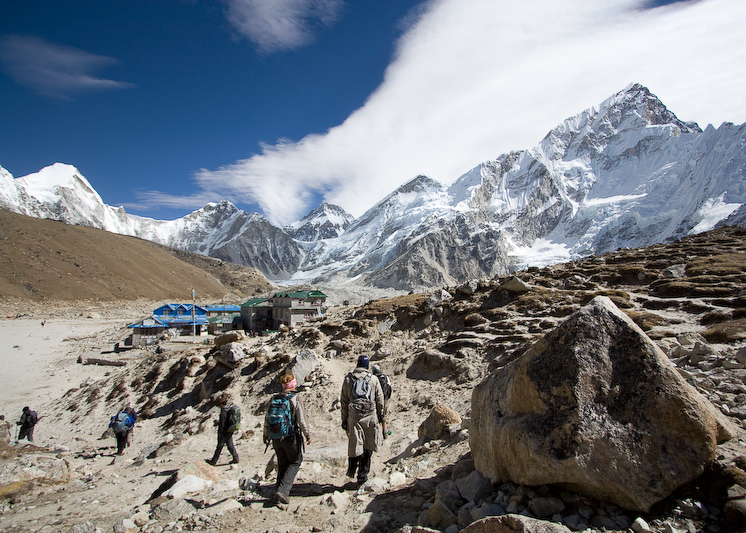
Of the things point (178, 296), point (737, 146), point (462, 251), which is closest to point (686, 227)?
point (737, 146)

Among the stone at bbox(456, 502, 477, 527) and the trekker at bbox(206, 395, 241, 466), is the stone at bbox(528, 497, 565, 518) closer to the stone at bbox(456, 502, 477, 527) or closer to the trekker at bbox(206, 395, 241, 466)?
the stone at bbox(456, 502, 477, 527)

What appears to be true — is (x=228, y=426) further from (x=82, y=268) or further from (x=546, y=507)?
(x=82, y=268)

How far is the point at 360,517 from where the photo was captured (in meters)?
4.52

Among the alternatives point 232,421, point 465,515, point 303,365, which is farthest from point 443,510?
point 303,365

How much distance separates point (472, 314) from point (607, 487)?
1270cm

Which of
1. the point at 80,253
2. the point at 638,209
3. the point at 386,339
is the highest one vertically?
the point at 638,209

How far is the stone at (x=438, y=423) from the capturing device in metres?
7.27

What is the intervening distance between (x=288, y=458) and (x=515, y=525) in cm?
379

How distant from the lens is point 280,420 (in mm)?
5582

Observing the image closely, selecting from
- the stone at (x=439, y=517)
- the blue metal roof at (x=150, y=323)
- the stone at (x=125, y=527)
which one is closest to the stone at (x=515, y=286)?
the stone at (x=439, y=517)

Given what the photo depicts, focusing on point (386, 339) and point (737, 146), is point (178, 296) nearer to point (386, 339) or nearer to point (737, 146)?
Result: point (386, 339)

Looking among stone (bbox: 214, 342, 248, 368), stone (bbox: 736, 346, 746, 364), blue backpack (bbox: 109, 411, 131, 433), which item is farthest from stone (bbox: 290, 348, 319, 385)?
stone (bbox: 736, 346, 746, 364)

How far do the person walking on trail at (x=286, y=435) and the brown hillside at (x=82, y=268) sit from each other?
88417 mm

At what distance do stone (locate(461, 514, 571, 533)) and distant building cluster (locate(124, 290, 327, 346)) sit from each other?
3400cm
